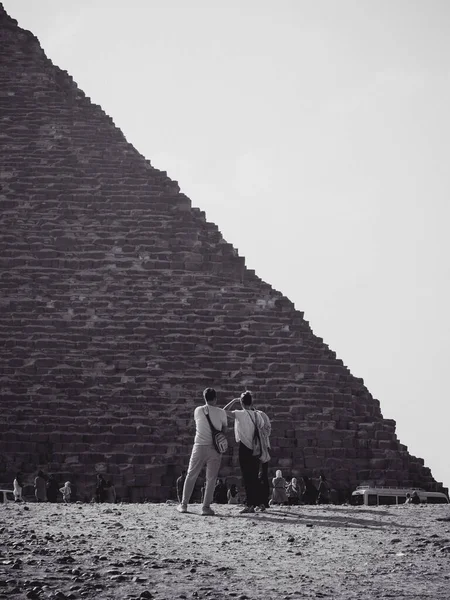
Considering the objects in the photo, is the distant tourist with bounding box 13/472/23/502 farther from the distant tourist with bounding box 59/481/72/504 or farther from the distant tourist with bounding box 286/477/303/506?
the distant tourist with bounding box 286/477/303/506

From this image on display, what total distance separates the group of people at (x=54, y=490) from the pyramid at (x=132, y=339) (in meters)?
0.98

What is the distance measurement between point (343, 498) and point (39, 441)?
20.5ft

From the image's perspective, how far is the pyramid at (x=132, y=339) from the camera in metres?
27.5

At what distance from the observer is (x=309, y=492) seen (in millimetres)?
25703

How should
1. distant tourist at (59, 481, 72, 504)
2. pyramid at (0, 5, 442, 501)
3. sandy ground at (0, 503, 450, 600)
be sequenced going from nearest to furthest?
sandy ground at (0, 503, 450, 600) → distant tourist at (59, 481, 72, 504) → pyramid at (0, 5, 442, 501)

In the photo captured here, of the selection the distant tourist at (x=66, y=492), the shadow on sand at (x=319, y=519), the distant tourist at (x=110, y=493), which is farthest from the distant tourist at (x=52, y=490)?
the shadow on sand at (x=319, y=519)

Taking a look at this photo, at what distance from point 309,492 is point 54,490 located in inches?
191

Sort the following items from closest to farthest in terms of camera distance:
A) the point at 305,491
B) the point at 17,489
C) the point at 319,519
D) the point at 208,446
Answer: the point at 319,519 → the point at 208,446 → the point at 17,489 → the point at 305,491

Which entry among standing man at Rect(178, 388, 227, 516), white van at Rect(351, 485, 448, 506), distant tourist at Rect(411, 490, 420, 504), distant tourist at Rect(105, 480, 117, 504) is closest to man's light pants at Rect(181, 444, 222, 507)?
standing man at Rect(178, 388, 227, 516)

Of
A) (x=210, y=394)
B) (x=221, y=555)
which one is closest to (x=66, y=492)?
(x=210, y=394)

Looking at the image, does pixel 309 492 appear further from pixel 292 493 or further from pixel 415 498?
pixel 415 498

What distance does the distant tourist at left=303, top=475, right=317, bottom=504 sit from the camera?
25297 mm

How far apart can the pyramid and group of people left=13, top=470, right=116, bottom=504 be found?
38.5 inches

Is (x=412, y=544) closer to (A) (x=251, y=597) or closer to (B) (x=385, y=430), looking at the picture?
(A) (x=251, y=597)
